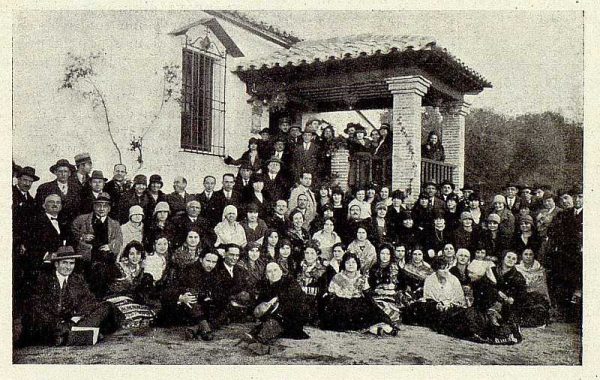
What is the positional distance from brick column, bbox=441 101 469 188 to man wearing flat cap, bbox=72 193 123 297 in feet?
9.23

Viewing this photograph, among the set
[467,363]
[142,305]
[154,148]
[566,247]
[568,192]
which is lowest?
[467,363]

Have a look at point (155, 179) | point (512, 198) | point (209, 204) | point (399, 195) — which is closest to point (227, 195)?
point (209, 204)

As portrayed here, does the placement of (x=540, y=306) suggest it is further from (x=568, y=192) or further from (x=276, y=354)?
(x=276, y=354)

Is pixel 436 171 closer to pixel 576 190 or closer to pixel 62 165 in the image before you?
pixel 576 190

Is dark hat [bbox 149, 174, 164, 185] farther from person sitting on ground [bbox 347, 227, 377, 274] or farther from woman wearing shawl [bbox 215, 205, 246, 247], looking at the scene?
person sitting on ground [bbox 347, 227, 377, 274]

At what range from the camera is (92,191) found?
4641 millimetres

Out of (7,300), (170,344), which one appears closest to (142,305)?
(170,344)

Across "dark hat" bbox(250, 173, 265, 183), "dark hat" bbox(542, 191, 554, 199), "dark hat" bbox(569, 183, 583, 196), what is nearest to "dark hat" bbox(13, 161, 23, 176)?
"dark hat" bbox(250, 173, 265, 183)

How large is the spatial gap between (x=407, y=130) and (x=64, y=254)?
2974 mm

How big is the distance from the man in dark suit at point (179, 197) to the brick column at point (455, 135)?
7.19 feet

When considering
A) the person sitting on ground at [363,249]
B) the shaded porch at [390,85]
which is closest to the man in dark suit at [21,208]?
the shaded porch at [390,85]

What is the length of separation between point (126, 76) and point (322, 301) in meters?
2.43

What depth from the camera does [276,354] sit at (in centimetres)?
447

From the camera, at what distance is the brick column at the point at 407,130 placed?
15.9 feet
